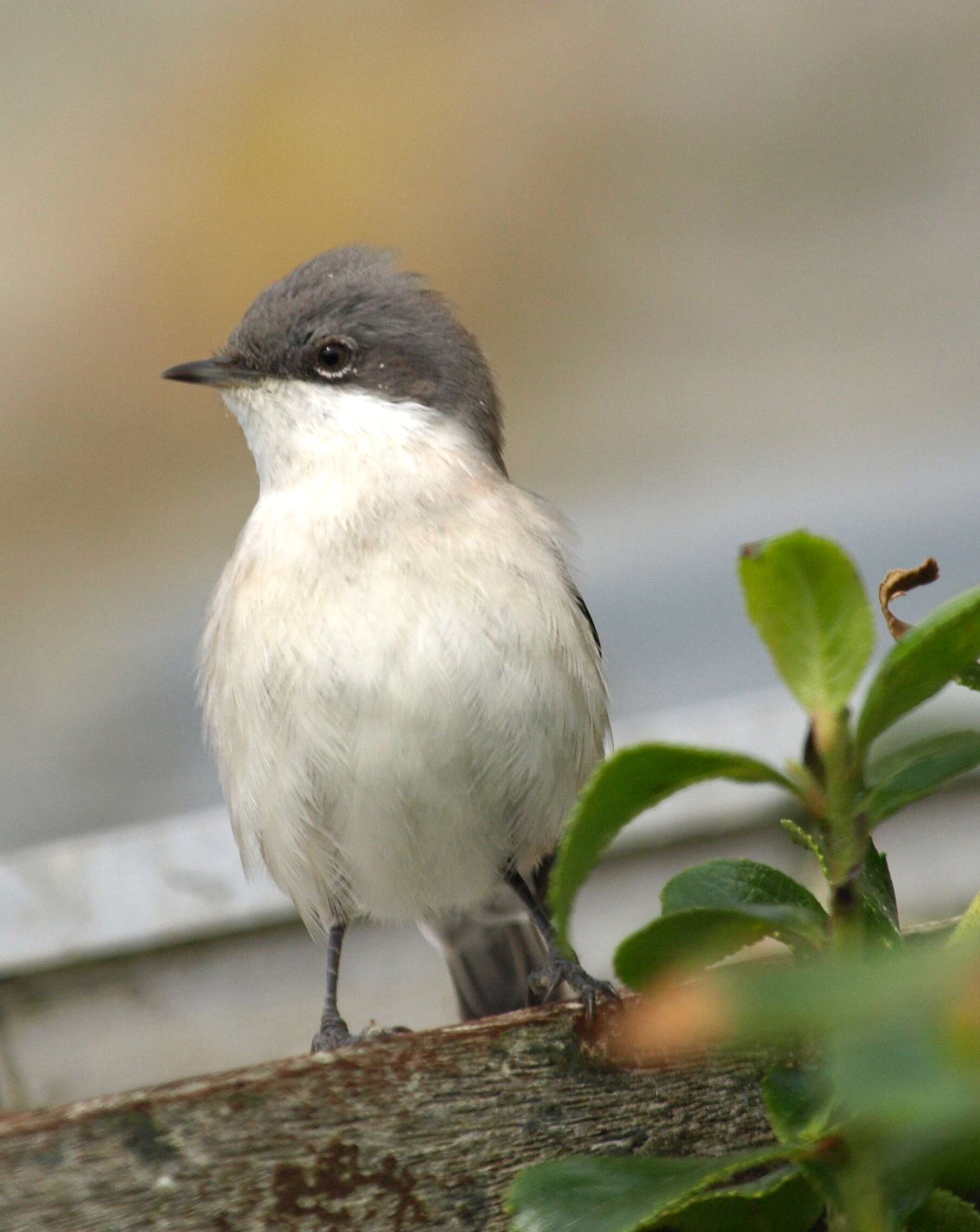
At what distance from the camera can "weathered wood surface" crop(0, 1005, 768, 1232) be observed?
0.85 meters

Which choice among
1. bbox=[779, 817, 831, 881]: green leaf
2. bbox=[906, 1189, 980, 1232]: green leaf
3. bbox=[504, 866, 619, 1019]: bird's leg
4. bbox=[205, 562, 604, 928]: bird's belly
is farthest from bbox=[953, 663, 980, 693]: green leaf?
bbox=[205, 562, 604, 928]: bird's belly

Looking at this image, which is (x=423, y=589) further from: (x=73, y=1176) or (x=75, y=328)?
(x=75, y=328)

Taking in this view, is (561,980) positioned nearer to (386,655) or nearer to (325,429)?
(386,655)

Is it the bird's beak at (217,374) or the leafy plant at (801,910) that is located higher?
the bird's beak at (217,374)

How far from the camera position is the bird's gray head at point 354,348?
107 inches

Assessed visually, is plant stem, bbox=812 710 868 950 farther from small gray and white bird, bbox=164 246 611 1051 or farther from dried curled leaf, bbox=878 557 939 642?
small gray and white bird, bbox=164 246 611 1051

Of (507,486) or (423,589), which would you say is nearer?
(423,589)

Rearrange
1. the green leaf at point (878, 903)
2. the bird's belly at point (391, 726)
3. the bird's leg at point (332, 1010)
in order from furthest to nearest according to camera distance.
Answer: the bird's leg at point (332, 1010), the bird's belly at point (391, 726), the green leaf at point (878, 903)

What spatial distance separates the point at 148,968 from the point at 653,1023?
7.63 ft

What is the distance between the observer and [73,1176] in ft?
2.76

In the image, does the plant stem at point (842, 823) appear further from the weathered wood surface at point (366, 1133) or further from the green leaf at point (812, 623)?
the weathered wood surface at point (366, 1133)

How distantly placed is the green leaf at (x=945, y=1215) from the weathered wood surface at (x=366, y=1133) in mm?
281

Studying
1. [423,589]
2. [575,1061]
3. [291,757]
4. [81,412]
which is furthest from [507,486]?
[81,412]

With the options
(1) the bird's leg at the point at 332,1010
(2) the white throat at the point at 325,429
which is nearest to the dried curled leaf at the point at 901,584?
(1) the bird's leg at the point at 332,1010
